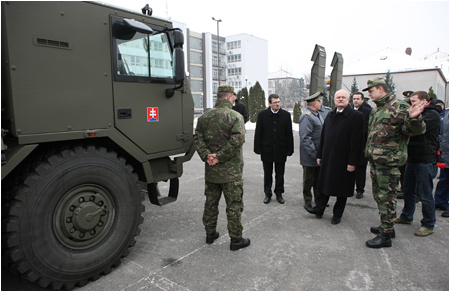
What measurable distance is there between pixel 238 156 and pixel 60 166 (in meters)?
1.79

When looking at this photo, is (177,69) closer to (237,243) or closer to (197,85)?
(237,243)

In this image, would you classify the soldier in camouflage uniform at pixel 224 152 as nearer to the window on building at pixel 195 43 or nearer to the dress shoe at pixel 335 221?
the dress shoe at pixel 335 221

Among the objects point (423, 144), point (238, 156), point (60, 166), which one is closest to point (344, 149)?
point (423, 144)

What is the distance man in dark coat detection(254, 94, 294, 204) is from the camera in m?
5.36

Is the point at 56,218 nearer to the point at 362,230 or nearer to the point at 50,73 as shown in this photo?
the point at 50,73

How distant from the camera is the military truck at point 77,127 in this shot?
2531mm

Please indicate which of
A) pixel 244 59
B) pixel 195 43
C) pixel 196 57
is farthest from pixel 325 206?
pixel 244 59

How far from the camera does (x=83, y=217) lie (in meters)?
2.87

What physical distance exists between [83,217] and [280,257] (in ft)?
6.69

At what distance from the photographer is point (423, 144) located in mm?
4121

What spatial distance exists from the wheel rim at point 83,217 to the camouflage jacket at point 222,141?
3.69ft

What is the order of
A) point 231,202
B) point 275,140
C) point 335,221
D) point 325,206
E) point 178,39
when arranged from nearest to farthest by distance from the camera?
point 178,39 < point 231,202 < point 335,221 < point 325,206 < point 275,140

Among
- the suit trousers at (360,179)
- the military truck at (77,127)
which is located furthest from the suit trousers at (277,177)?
the military truck at (77,127)

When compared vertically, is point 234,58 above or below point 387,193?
above
